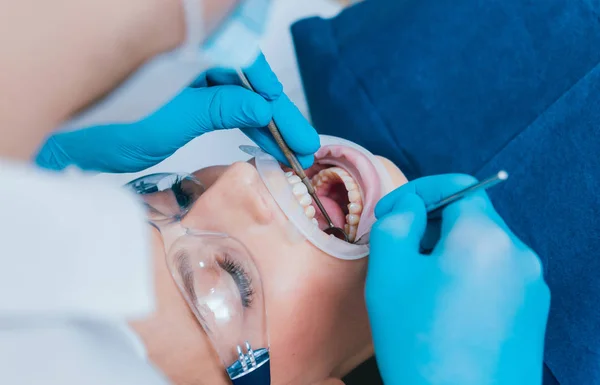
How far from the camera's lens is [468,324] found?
72cm

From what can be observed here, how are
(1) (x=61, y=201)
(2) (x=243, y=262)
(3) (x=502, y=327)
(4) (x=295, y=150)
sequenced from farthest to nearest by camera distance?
(4) (x=295, y=150)
(2) (x=243, y=262)
(3) (x=502, y=327)
(1) (x=61, y=201)

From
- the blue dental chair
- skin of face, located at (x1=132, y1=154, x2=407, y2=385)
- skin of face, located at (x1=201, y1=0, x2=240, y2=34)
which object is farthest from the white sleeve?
the blue dental chair

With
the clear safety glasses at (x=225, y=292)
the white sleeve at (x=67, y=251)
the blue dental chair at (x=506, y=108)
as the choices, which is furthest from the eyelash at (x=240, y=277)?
the blue dental chair at (x=506, y=108)

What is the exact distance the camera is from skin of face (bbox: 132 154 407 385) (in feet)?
2.68

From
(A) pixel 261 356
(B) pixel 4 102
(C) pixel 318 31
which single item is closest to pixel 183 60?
(B) pixel 4 102

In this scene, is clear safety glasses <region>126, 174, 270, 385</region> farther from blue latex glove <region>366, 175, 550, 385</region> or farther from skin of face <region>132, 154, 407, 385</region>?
blue latex glove <region>366, 175, 550, 385</region>

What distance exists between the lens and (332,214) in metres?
1.08

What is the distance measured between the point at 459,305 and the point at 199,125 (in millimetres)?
587

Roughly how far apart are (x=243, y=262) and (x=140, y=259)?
1.49 ft

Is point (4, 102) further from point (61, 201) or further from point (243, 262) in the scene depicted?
point (243, 262)

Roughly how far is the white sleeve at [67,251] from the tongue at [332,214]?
2.20 feet

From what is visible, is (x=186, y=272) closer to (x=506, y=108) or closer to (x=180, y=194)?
(x=180, y=194)

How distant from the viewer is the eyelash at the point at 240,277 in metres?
0.85

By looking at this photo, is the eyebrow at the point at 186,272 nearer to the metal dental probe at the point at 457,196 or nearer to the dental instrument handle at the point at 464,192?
the metal dental probe at the point at 457,196
